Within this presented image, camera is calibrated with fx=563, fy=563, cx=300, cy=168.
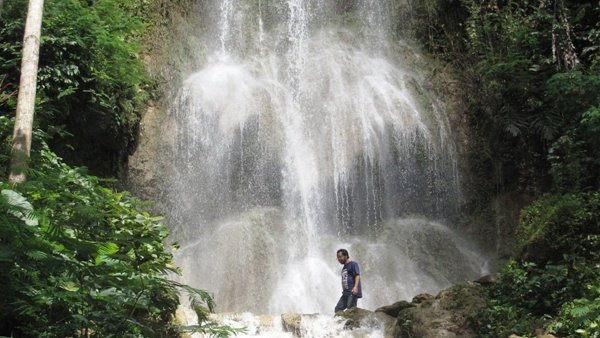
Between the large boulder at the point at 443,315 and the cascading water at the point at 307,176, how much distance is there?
3339mm

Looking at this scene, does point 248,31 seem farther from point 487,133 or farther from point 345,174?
point 487,133

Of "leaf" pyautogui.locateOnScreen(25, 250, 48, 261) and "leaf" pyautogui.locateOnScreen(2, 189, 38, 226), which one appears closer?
"leaf" pyautogui.locateOnScreen(25, 250, 48, 261)

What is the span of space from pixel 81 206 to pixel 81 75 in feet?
21.3

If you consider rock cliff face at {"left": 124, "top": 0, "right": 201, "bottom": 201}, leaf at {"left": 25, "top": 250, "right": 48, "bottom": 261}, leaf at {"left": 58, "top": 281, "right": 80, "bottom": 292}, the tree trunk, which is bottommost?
leaf at {"left": 58, "top": 281, "right": 80, "bottom": 292}

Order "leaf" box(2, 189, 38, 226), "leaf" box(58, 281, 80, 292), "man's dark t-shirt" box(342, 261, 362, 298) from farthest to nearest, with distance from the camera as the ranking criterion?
"man's dark t-shirt" box(342, 261, 362, 298) < "leaf" box(58, 281, 80, 292) < "leaf" box(2, 189, 38, 226)

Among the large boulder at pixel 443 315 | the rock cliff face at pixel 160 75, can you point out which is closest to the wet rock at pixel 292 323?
the large boulder at pixel 443 315

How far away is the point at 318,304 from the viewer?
11406 millimetres

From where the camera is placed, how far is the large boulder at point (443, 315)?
7.74m

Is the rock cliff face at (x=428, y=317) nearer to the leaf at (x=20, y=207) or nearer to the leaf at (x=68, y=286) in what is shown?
the leaf at (x=68, y=286)

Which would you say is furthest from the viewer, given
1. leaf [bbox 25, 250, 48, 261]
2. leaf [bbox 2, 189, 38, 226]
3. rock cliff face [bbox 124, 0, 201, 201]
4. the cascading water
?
rock cliff face [bbox 124, 0, 201, 201]

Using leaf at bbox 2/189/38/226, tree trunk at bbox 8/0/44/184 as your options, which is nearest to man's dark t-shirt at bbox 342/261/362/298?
tree trunk at bbox 8/0/44/184

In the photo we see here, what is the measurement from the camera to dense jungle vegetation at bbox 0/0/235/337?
3787mm

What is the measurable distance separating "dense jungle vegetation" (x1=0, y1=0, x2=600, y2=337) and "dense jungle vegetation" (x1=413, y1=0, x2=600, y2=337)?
3 centimetres

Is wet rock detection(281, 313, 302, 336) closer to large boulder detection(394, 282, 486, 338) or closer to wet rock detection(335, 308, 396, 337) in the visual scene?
wet rock detection(335, 308, 396, 337)
